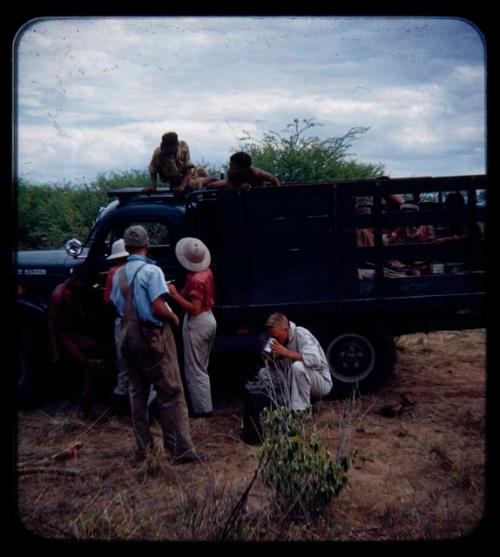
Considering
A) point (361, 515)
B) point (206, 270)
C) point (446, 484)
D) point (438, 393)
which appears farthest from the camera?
point (438, 393)

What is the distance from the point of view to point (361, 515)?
13.4 feet

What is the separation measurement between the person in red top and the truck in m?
0.21

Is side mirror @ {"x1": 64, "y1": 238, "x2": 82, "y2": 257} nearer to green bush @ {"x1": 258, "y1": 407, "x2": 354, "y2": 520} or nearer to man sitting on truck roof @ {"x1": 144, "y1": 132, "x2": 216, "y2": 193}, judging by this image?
man sitting on truck roof @ {"x1": 144, "y1": 132, "x2": 216, "y2": 193}

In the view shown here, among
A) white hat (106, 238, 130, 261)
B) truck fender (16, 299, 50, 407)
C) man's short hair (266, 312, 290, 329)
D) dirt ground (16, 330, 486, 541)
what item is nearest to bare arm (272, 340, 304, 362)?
man's short hair (266, 312, 290, 329)

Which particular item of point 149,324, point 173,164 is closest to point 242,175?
point 173,164

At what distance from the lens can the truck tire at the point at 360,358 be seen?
19.7 ft

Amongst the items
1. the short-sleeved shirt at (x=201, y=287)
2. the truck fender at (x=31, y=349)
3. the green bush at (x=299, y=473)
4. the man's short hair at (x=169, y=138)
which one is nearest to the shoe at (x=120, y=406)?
the truck fender at (x=31, y=349)

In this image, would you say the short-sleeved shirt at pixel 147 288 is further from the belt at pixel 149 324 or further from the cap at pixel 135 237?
the cap at pixel 135 237

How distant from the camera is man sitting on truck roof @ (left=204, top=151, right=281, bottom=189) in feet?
19.8

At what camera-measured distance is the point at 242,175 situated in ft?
20.0

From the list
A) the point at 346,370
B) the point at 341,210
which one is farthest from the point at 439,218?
the point at 346,370

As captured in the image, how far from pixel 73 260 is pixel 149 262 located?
1789 mm

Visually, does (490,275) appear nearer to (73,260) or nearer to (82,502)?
(82,502)

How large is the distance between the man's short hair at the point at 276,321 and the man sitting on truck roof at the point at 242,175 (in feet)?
4.47
